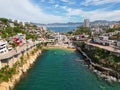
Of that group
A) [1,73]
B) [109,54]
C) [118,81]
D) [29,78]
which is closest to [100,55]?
[109,54]

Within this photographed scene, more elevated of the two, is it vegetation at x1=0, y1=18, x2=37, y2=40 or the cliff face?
vegetation at x1=0, y1=18, x2=37, y2=40

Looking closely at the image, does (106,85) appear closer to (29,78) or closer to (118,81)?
(118,81)

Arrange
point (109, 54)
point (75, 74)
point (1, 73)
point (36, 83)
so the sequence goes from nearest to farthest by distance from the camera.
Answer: point (1, 73), point (36, 83), point (75, 74), point (109, 54)

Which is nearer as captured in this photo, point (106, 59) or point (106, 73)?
point (106, 73)

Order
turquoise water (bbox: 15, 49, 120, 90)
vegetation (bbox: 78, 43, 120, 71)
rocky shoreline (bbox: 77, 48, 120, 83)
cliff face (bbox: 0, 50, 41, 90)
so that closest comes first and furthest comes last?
cliff face (bbox: 0, 50, 41, 90) < turquoise water (bbox: 15, 49, 120, 90) < rocky shoreline (bbox: 77, 48, 120, 83) < vegetation (bbox: 78, 43, 120, 71)

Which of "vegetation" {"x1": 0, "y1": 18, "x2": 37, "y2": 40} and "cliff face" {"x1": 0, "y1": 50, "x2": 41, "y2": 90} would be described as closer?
"cliff face" {"x1": 0, "y1": 50, "x2": 41, "y2": 90}

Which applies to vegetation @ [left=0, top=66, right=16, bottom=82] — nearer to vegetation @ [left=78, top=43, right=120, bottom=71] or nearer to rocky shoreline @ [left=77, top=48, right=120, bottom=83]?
rocky shoreline @ [left=77, top=48, right=120, bottom=83]

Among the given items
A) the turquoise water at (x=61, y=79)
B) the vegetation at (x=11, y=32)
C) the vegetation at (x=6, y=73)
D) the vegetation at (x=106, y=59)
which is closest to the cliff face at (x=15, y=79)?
the vegetation at (x=6, y=73)

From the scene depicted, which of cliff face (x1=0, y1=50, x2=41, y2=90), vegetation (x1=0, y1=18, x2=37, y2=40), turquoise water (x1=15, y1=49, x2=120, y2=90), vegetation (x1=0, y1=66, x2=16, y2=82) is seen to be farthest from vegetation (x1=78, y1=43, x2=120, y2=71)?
vegetation (x1=0, y1=18, x2=37, y2=40)

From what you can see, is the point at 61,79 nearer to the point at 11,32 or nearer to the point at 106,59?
the point at 106,59

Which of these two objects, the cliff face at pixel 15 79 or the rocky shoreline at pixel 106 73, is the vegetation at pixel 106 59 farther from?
the cliff face at pixel 15 79

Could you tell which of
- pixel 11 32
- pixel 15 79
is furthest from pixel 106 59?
pixel 11 32
